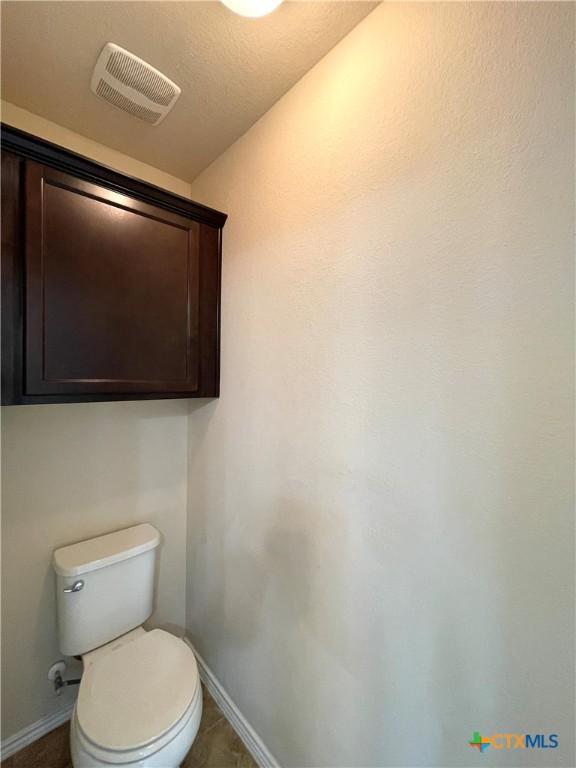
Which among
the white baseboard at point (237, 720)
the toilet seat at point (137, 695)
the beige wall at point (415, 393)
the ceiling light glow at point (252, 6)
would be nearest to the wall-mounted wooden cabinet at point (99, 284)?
the beige wall at point (415, 393)

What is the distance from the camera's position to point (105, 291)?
3.65 ft

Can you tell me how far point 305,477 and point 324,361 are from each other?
0.40 m

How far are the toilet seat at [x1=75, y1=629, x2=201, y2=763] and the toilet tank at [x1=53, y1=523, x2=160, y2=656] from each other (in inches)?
3.6

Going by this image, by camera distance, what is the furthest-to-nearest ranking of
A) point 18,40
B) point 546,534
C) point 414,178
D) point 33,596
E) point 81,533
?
point 81,533 → point 33,596 → point 18,40 → point 414,178 → point 546,534

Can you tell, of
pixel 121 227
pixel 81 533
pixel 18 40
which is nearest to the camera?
pixel 18 40

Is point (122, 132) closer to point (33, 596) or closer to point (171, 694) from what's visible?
point (33, 596)

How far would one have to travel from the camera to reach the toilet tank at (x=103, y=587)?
121 cm

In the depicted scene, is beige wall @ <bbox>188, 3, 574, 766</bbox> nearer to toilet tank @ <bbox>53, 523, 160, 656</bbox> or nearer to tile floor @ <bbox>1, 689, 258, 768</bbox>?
tile floor @ <bbox>1, 689, 258, 768</bbox>

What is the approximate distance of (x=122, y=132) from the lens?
1.31 meters

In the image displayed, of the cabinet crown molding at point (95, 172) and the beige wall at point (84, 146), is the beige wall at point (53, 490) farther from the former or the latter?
the cabinet crown molding at point (95, 172)

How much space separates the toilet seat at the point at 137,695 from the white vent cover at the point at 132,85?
2.10 m

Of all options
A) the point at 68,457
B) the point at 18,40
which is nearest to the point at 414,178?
the point at 18,40

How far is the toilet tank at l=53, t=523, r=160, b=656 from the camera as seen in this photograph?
1212mm

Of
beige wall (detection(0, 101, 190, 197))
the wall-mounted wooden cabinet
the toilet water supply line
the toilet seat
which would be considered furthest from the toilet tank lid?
beige wall (detection(0, 101, 190, 197))
